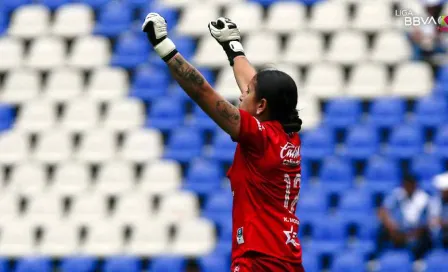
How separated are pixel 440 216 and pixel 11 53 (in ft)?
21.6

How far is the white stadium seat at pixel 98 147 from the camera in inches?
461

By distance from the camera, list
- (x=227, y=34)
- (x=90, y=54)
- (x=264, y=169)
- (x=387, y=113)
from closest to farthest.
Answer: (x=264, y=169), (x=227, y=34), (x=387, y=113), (x=90, y=54)

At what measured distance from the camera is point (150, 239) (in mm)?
10812

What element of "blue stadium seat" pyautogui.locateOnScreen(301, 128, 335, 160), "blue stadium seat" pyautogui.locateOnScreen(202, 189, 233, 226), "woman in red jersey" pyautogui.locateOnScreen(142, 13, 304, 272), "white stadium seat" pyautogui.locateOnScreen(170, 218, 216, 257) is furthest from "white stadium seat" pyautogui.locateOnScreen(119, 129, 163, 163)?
"woman in red jersey" pyautogui.locateOnScreen(142, 13, 304, 272)

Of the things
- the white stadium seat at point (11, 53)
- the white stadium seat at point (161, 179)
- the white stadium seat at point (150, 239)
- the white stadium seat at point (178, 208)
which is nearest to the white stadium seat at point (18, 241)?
the white stadium seat at point (150, 239)

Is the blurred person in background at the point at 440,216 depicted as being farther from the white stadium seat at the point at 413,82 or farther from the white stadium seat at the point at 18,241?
the white stadium seat at the point at 18,241

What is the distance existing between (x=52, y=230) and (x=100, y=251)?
671 mm

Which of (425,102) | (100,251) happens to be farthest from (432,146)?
(100,251)

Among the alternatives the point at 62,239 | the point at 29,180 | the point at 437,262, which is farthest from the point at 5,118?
the point at 437,262

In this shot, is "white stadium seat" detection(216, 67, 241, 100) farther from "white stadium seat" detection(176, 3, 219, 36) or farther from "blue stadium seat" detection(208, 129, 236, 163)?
"white stadium seat" detection(176, 3, 219, 36)

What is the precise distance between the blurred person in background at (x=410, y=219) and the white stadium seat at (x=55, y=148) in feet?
14.2

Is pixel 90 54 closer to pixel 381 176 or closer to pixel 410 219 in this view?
pixel 381 176

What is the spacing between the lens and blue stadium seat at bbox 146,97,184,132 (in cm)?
1186

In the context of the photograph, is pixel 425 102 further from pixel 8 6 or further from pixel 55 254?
pixel 8 6
